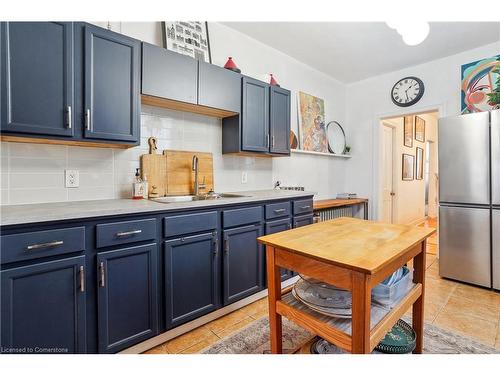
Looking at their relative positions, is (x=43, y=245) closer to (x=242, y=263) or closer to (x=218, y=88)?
(x=242, y=263)

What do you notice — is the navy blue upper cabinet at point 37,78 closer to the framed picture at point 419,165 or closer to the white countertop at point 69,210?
the white countertop at point 69,210

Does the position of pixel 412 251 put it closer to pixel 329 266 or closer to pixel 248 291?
pixel 329 266

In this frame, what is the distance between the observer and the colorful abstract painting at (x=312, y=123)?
3812mm

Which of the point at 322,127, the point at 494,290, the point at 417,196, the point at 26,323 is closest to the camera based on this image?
the point at 26,323

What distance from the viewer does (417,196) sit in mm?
6156

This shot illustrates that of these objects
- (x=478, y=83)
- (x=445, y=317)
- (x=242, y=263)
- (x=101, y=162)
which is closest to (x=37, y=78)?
(x=101, y=162)

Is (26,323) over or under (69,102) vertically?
under

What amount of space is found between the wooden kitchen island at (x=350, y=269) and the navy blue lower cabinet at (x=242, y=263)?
773 mm

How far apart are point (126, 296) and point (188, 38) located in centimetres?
219

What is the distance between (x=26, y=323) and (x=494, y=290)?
3878mm

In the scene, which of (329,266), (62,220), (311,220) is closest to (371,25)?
(311,220)

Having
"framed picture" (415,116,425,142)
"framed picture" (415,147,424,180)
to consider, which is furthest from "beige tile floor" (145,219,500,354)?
"framed picture" (415,116,425,142)

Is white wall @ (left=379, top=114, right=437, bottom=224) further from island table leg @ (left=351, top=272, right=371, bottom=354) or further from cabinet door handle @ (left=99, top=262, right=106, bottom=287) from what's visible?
cabinet door handle @ (left=99, top=262, right=106, bottom=287)

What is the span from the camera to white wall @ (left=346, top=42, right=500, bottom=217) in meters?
3.50
